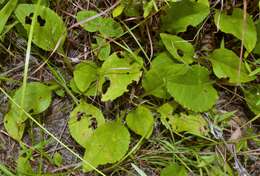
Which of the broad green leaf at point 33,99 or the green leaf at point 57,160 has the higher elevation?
the broad green leaf at point 33,99

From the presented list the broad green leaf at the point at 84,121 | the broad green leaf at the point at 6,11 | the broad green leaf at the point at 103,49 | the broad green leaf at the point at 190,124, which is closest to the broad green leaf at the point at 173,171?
the broad green leaf at the point at 190,124

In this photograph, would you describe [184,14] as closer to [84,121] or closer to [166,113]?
[166,113]

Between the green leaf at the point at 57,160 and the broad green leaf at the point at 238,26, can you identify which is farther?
the green leaf at the point at 57,160

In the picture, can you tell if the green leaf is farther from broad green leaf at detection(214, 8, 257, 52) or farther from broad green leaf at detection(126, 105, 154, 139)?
broad green leaf at detection(214, 8, 257, 52)

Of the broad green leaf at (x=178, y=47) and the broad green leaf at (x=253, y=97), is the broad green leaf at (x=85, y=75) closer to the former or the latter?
the broad green leaf at (x=178, y=47)

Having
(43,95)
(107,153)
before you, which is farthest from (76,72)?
(107,153)

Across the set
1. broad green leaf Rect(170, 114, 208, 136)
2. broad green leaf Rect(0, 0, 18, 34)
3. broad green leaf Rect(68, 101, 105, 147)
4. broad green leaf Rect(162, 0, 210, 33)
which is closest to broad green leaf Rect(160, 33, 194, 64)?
broad green leaf Rect(162, 0, 210, 33)

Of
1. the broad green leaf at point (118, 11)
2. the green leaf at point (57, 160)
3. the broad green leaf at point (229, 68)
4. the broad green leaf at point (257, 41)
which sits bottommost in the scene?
the green leaf at point (57, 160)

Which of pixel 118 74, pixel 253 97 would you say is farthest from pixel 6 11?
pixel 253 97

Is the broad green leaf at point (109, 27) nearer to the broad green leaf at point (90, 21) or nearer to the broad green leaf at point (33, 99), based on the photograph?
the broad green leaf at point (90, 21)
